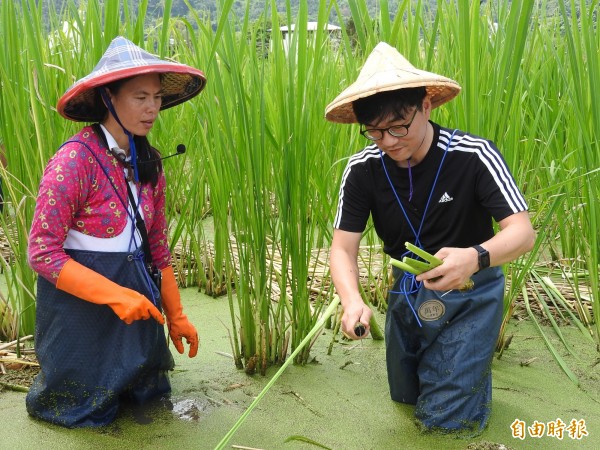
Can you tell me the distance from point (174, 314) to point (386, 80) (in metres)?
0.77

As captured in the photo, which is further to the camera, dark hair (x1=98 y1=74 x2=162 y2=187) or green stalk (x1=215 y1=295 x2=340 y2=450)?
dark hair (x1=98 y1=74 x2=162 y2=187)

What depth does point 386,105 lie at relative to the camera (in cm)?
143

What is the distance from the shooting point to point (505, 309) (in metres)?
1.97

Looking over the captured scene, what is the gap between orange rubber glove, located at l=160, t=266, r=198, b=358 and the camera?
175 cm

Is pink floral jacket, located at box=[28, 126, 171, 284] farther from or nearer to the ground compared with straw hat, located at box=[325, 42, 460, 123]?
nearer to the ground

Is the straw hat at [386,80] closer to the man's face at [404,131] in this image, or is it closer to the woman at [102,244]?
the man's face at [404,131]

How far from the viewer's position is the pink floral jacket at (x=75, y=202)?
1.45 metres

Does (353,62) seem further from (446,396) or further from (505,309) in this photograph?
(446,396)

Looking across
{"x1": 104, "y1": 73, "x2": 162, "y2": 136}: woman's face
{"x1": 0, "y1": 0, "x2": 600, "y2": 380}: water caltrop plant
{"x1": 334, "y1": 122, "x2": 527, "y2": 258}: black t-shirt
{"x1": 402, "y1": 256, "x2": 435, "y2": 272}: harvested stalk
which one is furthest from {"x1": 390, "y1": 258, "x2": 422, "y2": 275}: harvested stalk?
{"x1": 104, "y1": 73, "x2": 162, "y2": 136}: woman's face

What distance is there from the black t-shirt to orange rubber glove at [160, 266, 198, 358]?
435 mm

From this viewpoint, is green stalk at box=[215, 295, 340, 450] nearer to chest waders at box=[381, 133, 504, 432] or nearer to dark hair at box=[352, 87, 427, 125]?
dark hair at box=[352, 87, 427, 125]

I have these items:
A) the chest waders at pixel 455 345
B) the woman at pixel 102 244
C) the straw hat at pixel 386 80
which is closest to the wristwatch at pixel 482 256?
the chest waders at pixel 455 345

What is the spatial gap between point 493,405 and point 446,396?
181mm

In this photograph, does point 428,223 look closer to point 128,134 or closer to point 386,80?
point 386,80
